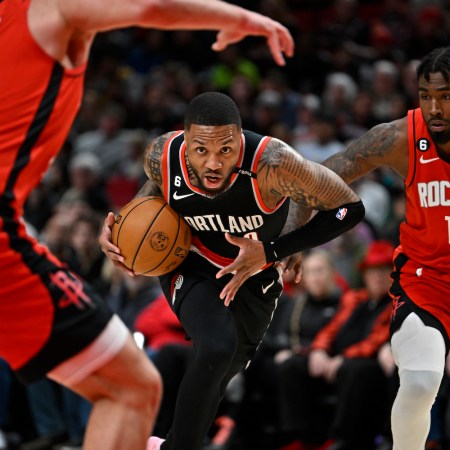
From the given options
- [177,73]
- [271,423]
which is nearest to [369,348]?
[271,423]

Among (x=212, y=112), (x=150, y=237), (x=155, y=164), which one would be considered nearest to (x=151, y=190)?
(x=155, y=164)

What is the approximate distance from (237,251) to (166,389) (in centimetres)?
316

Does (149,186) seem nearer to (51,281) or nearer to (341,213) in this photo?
(341,213)

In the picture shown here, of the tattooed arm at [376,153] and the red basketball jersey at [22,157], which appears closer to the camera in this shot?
the red basketball jersey at [22,157]

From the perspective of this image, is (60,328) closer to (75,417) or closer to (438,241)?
(438,241)

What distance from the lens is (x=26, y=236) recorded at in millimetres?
3344

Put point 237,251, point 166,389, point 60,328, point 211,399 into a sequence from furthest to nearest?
point 166,389 < point 237,251 < point 211,399 < point 60,328

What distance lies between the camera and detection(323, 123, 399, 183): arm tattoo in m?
4.94

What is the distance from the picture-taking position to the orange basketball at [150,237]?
482cm

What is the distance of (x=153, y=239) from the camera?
481 centimetres

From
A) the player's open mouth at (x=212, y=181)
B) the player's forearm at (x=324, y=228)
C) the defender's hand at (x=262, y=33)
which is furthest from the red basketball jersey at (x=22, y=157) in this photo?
the player's forearm at (x=324, y=228)

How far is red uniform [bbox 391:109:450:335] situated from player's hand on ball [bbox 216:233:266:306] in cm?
78

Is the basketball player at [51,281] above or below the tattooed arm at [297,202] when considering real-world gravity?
above

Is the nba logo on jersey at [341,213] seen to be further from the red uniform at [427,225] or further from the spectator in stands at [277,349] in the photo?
the spectator in stands at [277,349]
